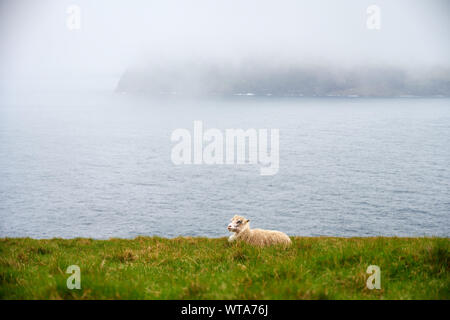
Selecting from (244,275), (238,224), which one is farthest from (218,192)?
(244,275)

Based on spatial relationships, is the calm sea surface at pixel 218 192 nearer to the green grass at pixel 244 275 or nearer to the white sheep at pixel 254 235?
the white sheep at pixel 254 235

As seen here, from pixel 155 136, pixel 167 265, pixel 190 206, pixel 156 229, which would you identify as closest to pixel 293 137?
pixel 155 136

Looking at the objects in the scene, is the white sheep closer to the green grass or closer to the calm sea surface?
the green grass

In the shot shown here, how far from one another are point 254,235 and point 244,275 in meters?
6.15

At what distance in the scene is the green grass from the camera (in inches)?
294

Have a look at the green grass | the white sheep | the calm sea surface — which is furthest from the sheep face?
the calm sea surface

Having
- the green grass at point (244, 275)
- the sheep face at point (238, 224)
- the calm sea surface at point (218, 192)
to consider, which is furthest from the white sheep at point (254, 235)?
the calm sea surface at point (218, 192)

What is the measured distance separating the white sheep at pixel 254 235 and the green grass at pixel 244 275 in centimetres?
161

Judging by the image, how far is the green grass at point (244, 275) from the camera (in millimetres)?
7465

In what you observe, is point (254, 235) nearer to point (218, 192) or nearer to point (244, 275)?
point (244, 275)

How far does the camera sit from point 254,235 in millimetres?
14781

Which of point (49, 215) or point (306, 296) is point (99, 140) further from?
point (306, 296)

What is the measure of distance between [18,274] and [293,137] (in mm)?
185128

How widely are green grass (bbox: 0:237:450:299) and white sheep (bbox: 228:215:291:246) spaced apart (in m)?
1.61
